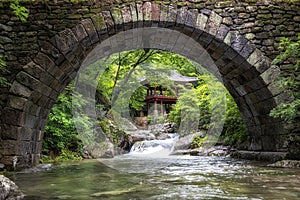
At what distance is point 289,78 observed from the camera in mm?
5109

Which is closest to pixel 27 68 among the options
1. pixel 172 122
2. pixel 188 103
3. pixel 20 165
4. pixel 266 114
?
pixel 20 165

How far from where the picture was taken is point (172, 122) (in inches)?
825

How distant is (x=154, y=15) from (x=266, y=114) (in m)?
3.01

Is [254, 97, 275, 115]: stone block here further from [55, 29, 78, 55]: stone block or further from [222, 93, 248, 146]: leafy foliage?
[55, 29, 78, 55]: stone block

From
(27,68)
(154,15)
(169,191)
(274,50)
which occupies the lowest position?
(169,191)

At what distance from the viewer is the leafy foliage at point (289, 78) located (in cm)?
488

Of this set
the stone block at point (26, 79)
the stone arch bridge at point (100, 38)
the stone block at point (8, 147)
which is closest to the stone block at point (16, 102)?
the stone arch bridge at point (100, 38)

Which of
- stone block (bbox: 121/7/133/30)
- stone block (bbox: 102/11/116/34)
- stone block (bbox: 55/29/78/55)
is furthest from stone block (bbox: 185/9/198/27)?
stone block (bbox: 55/29/78/55)

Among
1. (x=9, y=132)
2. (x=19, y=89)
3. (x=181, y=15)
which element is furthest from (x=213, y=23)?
(x=9, y=132)

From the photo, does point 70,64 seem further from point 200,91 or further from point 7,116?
point 200,91

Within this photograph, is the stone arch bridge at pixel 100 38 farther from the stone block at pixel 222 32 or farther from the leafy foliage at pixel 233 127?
the leafy foliage at pixel 233 127

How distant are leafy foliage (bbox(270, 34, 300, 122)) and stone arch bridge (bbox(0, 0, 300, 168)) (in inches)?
6.8

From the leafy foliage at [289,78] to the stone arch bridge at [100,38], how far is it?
0.17 m

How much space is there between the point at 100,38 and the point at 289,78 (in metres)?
3.42
